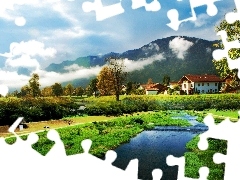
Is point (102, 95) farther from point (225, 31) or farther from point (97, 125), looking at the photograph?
point (225, 31)

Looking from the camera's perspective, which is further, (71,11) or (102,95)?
(102,95)

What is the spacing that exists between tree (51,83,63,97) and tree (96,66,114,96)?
0.43m

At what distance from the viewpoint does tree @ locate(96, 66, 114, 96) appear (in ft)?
22.2

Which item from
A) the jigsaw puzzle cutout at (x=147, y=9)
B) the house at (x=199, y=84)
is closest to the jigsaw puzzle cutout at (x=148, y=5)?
the jigsaw puzzle cutout at (x=147, y=9)

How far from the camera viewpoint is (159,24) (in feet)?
21.2

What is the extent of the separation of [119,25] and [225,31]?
146cm

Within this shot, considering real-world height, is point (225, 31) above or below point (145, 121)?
above

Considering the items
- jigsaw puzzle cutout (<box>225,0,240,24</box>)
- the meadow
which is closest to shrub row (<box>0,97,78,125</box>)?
the meadow

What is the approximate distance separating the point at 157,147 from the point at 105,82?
122 cm

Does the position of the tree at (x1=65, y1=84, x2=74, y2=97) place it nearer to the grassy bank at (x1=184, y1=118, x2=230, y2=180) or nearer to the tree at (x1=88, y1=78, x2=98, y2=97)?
the tree at (x1=88, y1=78, x2=98, y2=97)

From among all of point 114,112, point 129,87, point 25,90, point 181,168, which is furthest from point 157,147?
point 25,90

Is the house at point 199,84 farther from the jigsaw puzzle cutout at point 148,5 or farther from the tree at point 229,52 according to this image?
the jigsaw puzzle cutout at point 148,5

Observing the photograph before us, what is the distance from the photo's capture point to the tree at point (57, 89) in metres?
6.73

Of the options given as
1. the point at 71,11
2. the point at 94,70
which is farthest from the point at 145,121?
the point at 71,11
